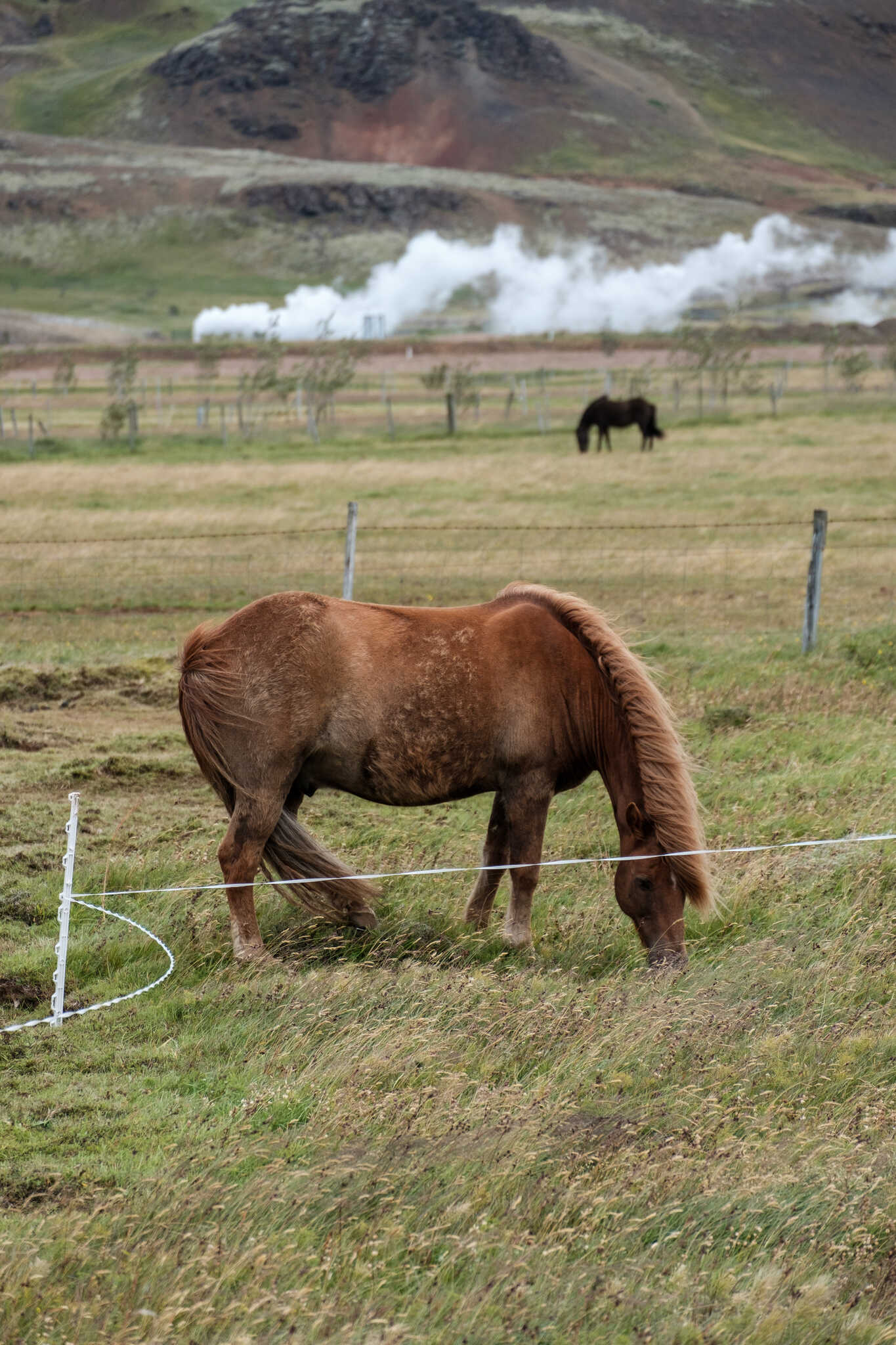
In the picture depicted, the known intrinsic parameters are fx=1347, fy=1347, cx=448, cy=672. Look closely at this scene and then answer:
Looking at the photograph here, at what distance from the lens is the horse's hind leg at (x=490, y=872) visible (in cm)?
660

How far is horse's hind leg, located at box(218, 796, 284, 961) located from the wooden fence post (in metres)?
7.19

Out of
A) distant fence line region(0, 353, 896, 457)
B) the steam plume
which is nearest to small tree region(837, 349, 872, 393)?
distant fence line region(0, 353, 896, 457)

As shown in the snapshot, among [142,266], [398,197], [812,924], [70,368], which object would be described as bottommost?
[812,924]

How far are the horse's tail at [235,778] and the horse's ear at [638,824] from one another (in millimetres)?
1280

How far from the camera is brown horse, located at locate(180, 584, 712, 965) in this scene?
20.5 ft

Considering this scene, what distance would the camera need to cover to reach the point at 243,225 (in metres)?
123

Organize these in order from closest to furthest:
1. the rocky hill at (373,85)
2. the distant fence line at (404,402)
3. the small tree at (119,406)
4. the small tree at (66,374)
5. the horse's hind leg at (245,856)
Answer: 1. the horse's hind leg at (245,856)
2. the small tree at (119,406)
3. the distant fence line at (404,402)
4. the small tree at (66,374)
5. the rocky hill at (373,85)

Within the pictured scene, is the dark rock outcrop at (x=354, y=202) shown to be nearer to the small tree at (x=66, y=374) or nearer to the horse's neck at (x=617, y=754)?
the small tree at (x=66, y=374)

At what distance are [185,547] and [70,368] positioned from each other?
33.4 meters

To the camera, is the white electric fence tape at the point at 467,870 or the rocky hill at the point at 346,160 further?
the rocky hill at the point at 346,160

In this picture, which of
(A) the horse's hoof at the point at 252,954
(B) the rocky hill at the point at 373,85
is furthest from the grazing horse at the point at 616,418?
(B) the rocky hill at the point at 373,85

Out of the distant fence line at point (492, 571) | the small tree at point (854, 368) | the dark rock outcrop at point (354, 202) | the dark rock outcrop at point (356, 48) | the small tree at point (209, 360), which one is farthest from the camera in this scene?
the dark rock outcrop at point (356, 48)

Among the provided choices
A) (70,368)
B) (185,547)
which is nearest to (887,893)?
(185,547)

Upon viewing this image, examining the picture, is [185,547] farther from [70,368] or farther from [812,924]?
[70,368]
